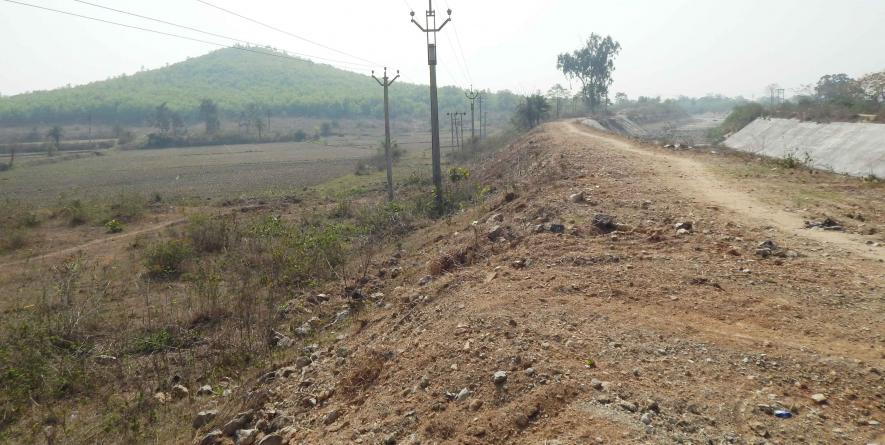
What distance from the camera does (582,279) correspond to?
676 cm

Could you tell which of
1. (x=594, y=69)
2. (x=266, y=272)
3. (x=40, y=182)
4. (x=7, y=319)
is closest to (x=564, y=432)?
(x=266, y=272)

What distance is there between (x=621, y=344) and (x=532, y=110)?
48.5 metres

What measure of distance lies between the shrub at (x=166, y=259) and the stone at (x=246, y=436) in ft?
30.1

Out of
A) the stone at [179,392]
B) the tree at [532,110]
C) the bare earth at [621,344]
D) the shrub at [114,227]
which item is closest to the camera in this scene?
the bare earth at [621,344]

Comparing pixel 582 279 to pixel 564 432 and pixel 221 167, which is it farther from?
pixel 221 167

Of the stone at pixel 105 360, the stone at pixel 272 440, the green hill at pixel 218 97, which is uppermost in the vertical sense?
the green hill at pixel 218 97

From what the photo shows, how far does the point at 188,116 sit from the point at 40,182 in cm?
8066

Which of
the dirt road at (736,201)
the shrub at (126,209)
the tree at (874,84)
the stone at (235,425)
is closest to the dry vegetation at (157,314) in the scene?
the stone at (235,425)

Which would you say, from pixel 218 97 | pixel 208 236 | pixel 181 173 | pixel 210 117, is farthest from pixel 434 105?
pixel 218 97

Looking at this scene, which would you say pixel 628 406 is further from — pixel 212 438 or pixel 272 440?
pixel 212 438

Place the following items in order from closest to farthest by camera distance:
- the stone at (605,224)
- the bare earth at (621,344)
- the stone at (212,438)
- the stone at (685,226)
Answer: the bare earth at (621,344) < the stone at (212,438) < the stone at (685,226) < the stone at (605,224)

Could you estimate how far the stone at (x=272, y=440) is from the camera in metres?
5.22

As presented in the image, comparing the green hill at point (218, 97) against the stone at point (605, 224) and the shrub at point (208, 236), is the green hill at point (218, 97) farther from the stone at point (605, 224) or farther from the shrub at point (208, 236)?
the stone at point (605, 224)

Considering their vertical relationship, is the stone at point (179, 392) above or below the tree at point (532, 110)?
below
